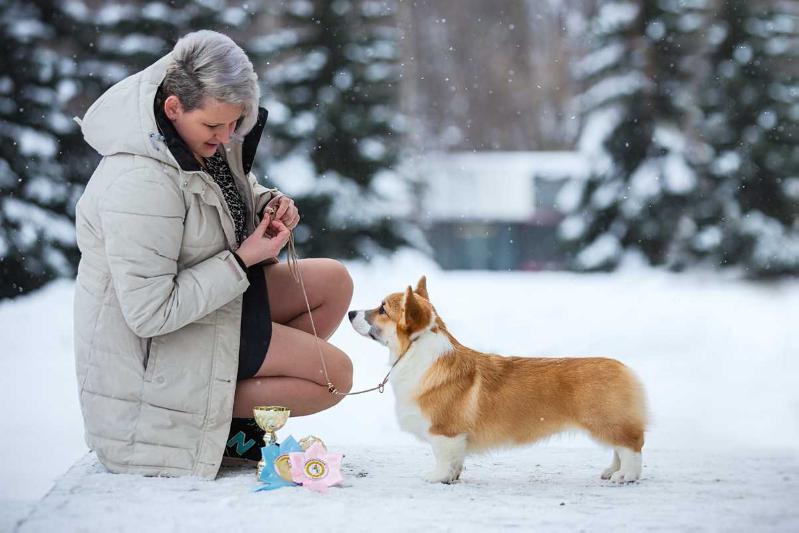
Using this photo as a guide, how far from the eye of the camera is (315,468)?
2.17 metres

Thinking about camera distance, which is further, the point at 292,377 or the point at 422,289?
the point at 422,289

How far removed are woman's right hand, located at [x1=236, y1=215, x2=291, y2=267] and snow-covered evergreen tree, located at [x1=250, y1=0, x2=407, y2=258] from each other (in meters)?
7.31

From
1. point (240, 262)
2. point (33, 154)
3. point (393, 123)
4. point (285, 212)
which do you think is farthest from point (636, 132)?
point (240, 262)

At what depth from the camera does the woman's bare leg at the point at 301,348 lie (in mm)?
2281

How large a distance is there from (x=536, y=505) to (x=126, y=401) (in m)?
1.04

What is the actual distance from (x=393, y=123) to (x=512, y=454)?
290 inches

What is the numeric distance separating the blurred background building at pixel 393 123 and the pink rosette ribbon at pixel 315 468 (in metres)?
6.85

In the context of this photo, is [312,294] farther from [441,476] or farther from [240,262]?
[441,476]

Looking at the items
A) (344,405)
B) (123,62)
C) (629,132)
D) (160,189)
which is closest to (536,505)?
(160,189)

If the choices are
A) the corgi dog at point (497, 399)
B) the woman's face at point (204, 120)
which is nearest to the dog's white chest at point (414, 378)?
the corgi dog at point (497, 399)

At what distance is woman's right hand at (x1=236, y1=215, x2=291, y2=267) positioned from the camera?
2198mm

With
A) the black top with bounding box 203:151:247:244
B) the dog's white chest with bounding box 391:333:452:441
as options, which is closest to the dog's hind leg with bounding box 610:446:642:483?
the dog's white chest with bounding box 391:333:452:441

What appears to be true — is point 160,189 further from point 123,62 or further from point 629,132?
point 629,132

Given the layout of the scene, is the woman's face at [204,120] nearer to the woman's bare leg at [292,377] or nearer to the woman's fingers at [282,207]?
the woman's fingers at [282,207]
